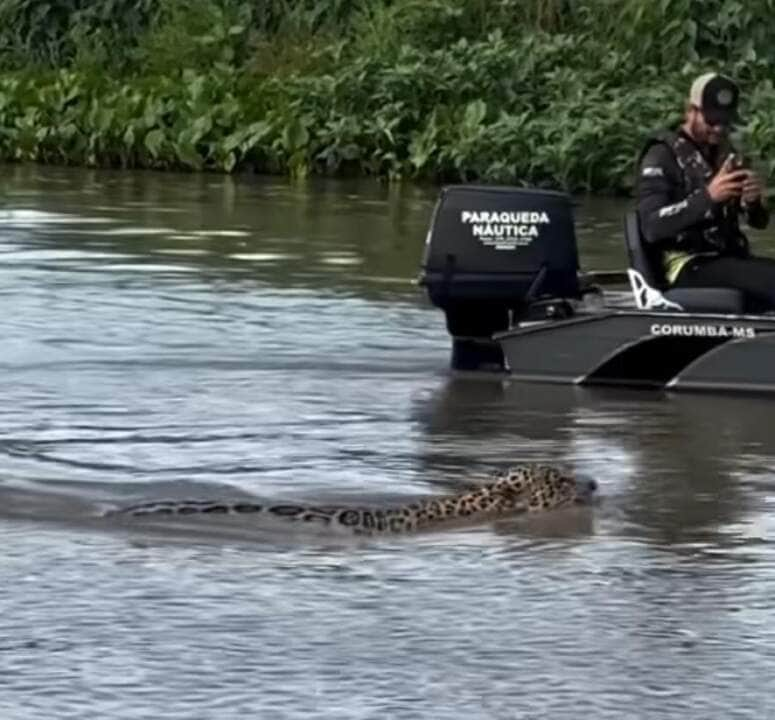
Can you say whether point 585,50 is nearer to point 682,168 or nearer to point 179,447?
point 682,168

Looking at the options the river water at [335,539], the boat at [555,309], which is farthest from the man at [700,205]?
the river water at [335,539]

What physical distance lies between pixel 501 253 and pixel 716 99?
1.21 m

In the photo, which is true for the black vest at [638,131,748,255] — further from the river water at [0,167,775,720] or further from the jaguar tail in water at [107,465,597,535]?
the jaguar tail in water at [107,465,597,535]

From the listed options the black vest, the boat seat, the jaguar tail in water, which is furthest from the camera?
the black vest

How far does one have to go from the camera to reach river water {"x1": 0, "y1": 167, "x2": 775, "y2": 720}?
24.8ft

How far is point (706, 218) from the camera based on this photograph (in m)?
12.7

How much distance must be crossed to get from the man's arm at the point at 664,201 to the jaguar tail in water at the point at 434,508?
2.81 meters

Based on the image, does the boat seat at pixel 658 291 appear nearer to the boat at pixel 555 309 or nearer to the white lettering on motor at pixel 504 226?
the boat at pixel 555 309

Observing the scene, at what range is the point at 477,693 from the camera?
7434mm

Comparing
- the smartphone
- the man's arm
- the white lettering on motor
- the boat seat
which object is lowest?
the boat seat

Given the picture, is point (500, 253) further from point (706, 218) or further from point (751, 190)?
point (751, 190)

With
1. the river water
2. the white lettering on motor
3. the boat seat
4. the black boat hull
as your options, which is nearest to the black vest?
the boat seat

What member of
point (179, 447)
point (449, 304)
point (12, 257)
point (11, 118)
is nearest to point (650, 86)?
point (11, 118)

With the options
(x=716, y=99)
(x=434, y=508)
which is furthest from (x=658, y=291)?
(x=434, y=508)
